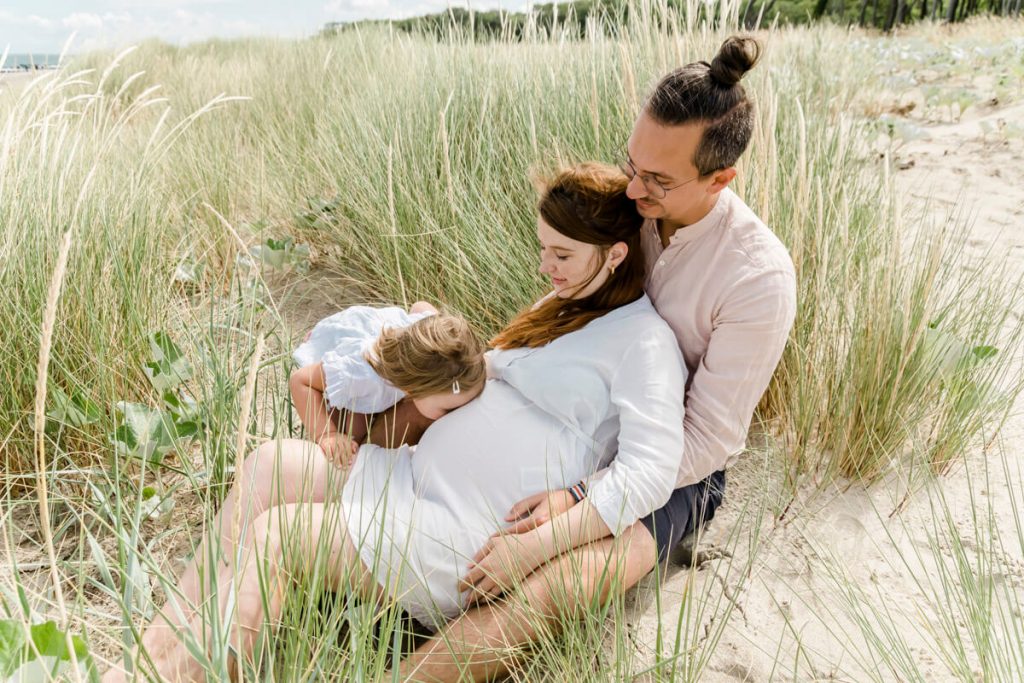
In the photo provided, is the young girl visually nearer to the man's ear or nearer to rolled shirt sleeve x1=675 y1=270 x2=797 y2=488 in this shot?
rolled shirt sleeve x1=675 y1=270 x2=797 y2=488

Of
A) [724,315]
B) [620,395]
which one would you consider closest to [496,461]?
[620,395]

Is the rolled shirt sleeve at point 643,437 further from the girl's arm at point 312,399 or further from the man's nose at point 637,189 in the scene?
the girl's arm at point 312,399

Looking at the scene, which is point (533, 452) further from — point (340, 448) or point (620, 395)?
point (340, 448)

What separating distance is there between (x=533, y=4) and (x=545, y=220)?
196 cm

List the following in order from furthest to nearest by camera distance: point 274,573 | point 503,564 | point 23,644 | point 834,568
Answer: point 834,568, point 503,564, point 274,573, point 23,644

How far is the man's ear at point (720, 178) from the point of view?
154 centimetres

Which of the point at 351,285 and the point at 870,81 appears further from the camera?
the point at 870,81

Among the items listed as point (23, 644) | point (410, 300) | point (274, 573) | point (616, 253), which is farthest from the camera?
point (410, 300)

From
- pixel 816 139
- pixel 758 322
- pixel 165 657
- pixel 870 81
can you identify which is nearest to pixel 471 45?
pixel 816 139

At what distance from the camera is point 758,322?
1541mm

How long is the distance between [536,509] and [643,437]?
258mm

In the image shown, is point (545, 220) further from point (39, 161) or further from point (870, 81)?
point (870, 81)

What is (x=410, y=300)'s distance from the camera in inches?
111

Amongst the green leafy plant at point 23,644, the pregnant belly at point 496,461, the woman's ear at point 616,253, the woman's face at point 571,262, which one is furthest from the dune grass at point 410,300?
the woman's ear at point 616,253
